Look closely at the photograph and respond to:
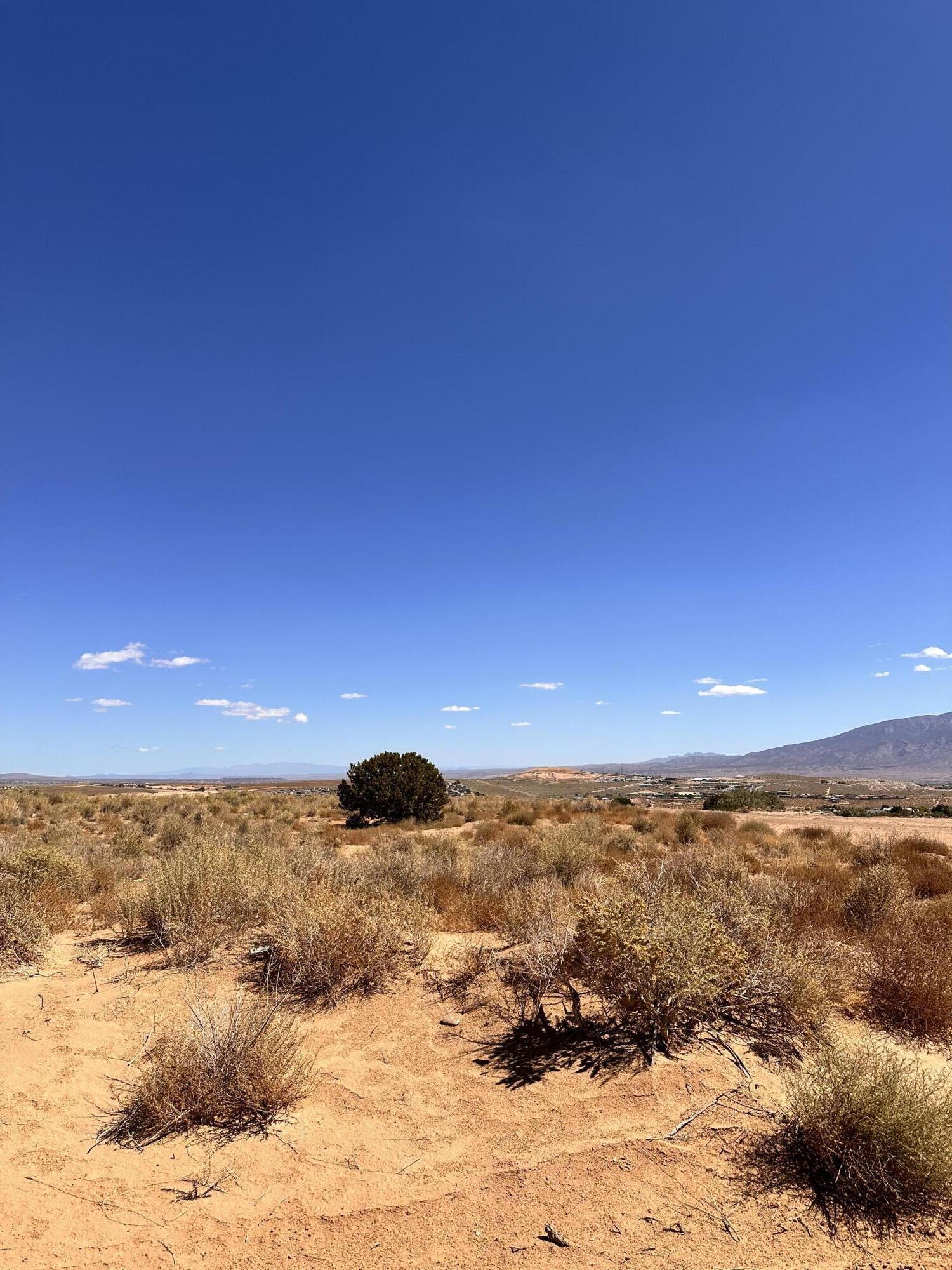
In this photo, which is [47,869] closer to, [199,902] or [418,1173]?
[199,902]

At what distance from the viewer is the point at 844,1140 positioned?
3.44 metres

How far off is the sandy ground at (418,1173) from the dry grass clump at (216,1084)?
0.38 feet

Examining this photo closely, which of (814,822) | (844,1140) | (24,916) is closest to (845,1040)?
(844,1140)

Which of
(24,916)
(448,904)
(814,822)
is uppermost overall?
(24,916)

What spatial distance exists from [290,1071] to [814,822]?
74.4 ft

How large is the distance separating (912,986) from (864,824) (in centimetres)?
1899

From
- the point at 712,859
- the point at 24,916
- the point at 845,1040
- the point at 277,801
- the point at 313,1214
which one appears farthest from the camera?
the point at 277,801

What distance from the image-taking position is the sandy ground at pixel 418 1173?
301cm

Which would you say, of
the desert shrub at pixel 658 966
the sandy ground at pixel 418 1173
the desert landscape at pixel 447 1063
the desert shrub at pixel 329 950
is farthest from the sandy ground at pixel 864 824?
the sandy ground at pixel 418 1173

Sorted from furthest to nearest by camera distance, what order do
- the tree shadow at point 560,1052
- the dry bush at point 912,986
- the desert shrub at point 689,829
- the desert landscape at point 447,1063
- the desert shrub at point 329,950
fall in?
the desert shrub at point 689,829 < the desert shrub at point 329,950 < the dry bush at point 912,986 < the tree shadow at point 560,1052 < the desert landscape at point 447,1063

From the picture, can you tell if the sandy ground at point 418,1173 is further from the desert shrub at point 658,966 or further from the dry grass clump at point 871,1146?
the desert shrub at point 658,966

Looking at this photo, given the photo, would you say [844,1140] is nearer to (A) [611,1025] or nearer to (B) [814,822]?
(A) [611,1025]

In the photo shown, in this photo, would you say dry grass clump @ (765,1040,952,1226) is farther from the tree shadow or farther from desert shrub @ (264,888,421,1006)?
desert shrub @ (264,888,421,1006)

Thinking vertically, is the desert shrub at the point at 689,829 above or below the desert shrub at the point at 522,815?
below
